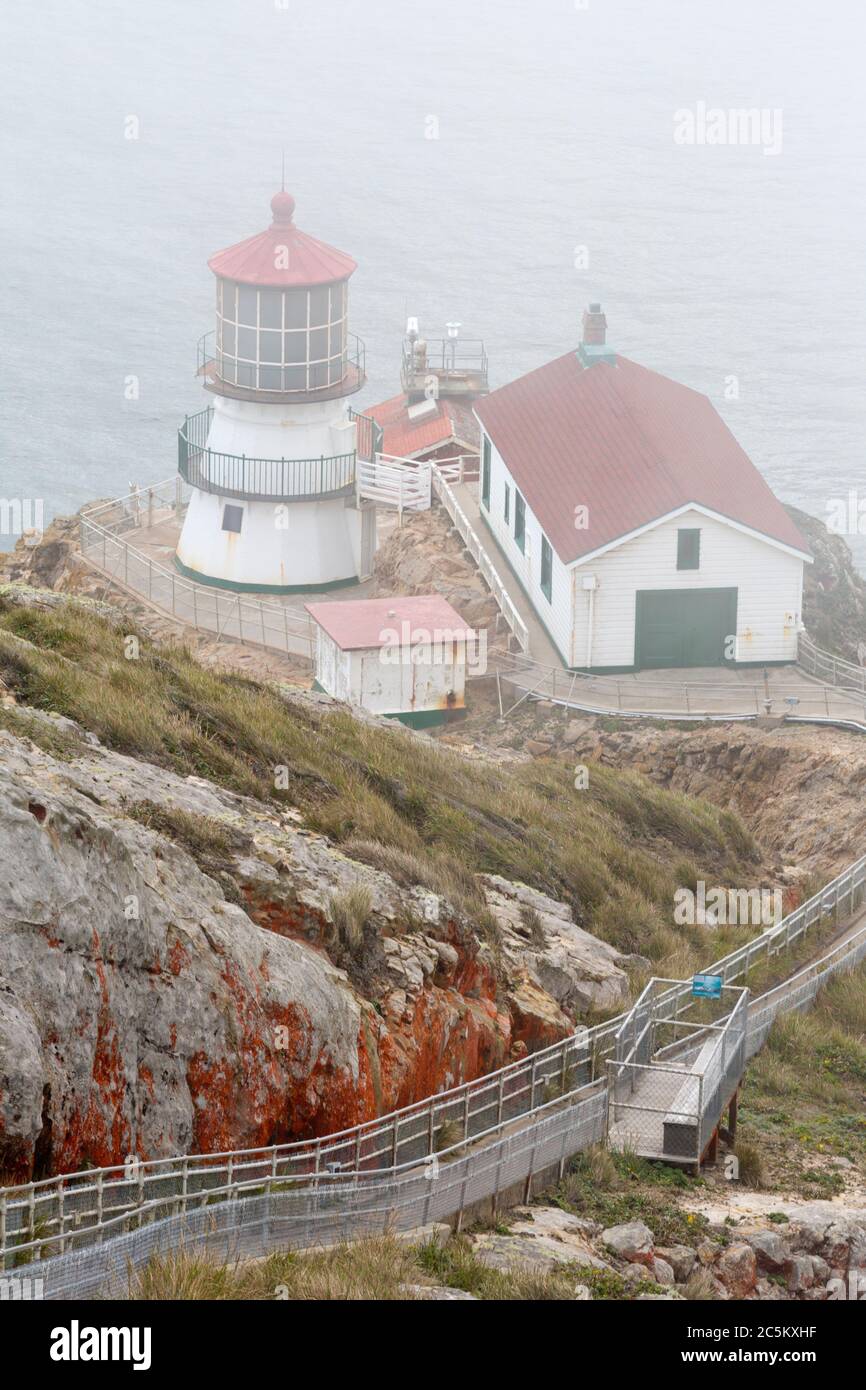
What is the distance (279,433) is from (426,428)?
9413 mm

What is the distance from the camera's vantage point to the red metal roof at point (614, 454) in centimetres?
3303

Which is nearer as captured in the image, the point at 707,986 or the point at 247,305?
the point at 707,986

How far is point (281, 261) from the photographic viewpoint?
121ft

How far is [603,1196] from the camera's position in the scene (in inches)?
484

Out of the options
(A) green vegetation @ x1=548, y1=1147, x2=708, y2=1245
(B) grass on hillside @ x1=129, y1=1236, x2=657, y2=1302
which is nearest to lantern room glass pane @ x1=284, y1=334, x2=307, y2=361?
(A) green vegetation @ x1=548, y1=1147, x2=708, y2=1245

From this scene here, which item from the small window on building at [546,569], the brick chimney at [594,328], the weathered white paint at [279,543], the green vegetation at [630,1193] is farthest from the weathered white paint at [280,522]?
the green vegetation at [630,1193]

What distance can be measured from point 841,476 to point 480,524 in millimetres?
36657

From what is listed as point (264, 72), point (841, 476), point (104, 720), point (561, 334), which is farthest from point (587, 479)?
point (264, 72)

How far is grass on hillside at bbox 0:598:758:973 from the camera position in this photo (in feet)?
45.6

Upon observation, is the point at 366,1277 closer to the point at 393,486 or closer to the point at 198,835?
the point at 198,835

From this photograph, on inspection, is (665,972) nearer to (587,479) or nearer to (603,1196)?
(603,1196)

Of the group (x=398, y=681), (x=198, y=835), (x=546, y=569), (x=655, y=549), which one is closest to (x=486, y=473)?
(x=546, y=569)

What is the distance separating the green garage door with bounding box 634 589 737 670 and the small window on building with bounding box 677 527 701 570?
0.49 m

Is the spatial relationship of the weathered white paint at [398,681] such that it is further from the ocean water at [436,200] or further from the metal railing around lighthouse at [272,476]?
the ocean water at [436,200]
